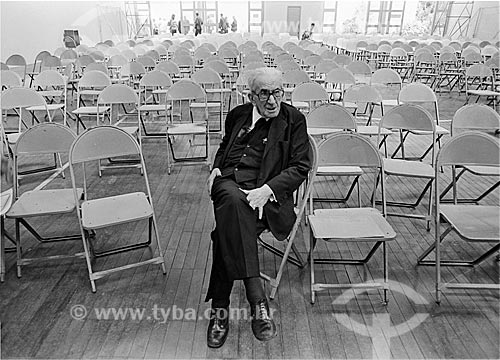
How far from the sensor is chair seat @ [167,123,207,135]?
455 cm

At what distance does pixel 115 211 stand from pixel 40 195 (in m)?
0.70

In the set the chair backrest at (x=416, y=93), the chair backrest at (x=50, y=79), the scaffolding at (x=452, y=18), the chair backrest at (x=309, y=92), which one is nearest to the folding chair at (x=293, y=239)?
the chair backrest at (x=309, y=92)

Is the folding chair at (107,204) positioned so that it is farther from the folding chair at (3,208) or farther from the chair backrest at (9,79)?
the chair backrest at (9,79)

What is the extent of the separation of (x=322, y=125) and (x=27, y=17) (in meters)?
8.73

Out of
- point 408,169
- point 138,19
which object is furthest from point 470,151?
point 138,19

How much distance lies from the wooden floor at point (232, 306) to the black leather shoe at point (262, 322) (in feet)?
0.14

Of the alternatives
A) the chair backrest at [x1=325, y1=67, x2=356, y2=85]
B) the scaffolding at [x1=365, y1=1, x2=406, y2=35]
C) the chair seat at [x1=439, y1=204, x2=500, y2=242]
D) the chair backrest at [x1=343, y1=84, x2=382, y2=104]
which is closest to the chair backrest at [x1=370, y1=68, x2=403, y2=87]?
the chair backrest at [x1=325, y1=67, x2=356, y2=85]

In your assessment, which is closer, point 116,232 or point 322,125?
point 116,232

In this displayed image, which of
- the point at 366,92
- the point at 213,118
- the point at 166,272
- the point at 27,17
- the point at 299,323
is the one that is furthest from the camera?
the point at 27,17

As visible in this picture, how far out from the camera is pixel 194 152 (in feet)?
17.6

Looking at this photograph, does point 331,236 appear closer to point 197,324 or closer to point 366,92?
point 197,324

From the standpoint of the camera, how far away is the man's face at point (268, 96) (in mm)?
2471

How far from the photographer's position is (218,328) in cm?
228

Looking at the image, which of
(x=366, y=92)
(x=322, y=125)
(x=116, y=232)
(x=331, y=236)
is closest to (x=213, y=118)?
(x=366, y=92)
